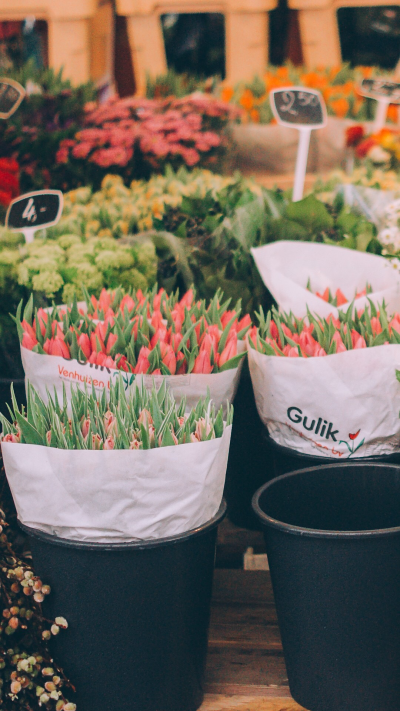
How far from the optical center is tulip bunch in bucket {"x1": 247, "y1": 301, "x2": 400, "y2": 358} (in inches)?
55.7

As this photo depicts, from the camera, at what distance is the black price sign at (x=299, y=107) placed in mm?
2270

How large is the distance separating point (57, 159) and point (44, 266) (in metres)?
1.41

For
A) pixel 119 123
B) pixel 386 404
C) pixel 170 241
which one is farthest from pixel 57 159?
pixel 386 404

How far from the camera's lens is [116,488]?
1118mm

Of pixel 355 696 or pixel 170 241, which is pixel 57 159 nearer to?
pixel 170 241

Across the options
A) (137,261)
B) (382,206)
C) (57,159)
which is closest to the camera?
(137,261)

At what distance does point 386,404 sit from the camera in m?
1.39

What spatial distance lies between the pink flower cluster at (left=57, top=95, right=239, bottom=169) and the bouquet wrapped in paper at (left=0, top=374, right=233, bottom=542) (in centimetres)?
201

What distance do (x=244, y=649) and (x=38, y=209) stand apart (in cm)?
124

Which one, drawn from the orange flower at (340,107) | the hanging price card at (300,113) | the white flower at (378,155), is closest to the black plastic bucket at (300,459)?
the hanging price card at (300,113)

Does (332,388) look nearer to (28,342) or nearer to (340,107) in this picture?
(28,342)

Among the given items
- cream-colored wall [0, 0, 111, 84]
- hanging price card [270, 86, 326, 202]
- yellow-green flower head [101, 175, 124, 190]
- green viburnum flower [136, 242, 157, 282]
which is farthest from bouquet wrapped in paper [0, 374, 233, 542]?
cream-colored wall [0, 0, 111, 84]

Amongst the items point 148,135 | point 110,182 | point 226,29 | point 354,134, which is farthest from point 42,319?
point 226,29

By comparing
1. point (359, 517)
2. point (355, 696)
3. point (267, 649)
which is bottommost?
point (267, 649)
